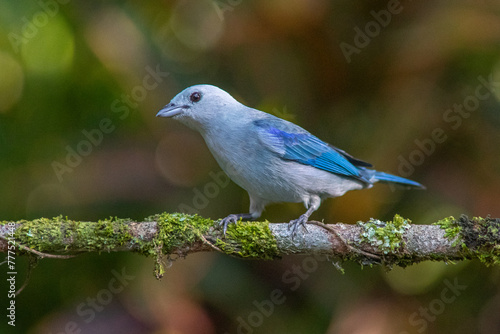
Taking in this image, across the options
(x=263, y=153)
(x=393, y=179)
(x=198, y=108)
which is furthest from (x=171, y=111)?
(x=393, y=179)

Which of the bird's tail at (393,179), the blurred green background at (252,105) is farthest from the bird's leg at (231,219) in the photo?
the bird's tail at (393,179)

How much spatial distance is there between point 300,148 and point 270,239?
4.24 ft

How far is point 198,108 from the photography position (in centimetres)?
467

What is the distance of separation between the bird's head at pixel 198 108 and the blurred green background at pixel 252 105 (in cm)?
97

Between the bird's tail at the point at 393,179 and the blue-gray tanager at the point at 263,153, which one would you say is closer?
the blue-gray tanager at the point at 263,153

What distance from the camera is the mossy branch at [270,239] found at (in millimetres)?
3356

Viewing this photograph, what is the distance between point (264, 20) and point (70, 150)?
238 centimetres

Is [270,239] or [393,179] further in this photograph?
[393,179]

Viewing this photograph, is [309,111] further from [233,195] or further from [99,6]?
[99,6]

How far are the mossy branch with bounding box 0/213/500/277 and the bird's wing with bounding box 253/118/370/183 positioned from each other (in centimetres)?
102

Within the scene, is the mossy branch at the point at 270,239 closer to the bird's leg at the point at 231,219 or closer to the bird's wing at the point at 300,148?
the bird's leg at the point at 231,219

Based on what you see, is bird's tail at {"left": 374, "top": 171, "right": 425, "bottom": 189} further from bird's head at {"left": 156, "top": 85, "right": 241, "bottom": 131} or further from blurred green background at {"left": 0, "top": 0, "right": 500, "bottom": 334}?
bird's head at {"left": 156, "top": 85, "right": 241, "bottom": 131}

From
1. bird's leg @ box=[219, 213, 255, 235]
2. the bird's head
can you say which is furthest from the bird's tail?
the bird's head

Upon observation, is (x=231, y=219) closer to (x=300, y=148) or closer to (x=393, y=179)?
(x=300, y=148)
